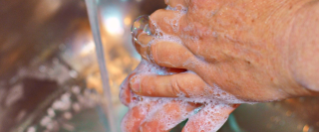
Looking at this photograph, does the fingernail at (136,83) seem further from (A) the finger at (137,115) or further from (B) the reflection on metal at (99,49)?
(B) the reflection on metal at (99,49)

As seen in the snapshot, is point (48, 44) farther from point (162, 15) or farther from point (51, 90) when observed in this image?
point (162, 15)

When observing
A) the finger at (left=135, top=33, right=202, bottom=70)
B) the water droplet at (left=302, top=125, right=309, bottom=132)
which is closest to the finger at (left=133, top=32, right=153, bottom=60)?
the finger at (left=135, top=33, right=202, bottom=70)

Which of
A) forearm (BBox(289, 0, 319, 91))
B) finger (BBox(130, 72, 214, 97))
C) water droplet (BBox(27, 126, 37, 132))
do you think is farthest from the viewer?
water droplet (BBox(27, 126, 37, 132))

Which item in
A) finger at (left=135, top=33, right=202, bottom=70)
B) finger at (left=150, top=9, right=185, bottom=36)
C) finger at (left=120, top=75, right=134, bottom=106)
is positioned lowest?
finger at (left=120, top=75, right=134, bottom=106)

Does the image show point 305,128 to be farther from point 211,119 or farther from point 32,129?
point 32,129

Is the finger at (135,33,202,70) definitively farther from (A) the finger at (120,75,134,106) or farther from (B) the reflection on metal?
(B) the reflection on metal

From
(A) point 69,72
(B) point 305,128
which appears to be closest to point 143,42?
(A) point 69,72

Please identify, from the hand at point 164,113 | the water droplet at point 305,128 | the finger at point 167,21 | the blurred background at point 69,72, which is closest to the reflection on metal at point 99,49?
the blurred background at point 69,72
